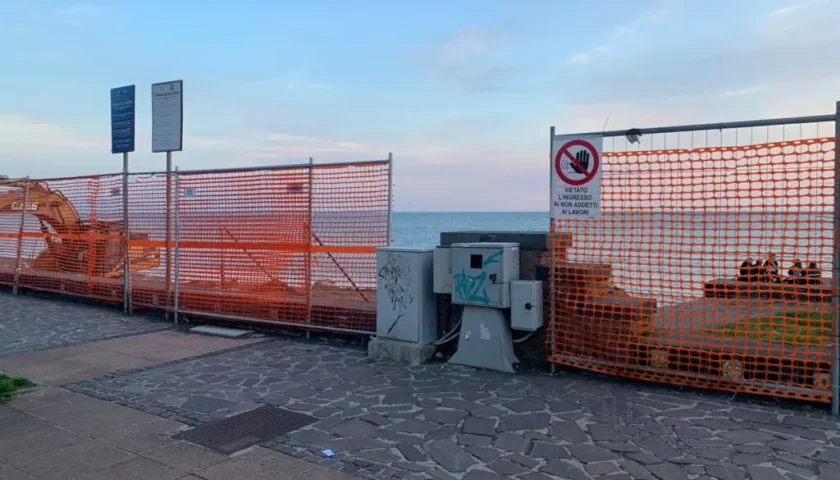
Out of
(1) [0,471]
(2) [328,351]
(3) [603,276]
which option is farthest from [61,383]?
(3) [603,276]

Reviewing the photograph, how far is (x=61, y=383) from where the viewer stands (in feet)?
24.3

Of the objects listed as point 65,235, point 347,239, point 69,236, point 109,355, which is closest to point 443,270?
point 347,239

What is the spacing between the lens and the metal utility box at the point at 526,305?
7.34m

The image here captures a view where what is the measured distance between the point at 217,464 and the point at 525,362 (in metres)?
→ 3.98

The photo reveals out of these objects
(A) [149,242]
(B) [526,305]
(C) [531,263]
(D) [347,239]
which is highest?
(D) [347,239]

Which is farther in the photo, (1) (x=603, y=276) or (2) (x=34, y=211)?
(2) (x=34, y=211)

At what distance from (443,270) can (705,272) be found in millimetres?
3000

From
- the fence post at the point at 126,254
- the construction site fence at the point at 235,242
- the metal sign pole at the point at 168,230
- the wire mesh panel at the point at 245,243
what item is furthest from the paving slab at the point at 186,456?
the fence post at the point at 126,254

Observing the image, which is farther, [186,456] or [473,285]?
[473,285]

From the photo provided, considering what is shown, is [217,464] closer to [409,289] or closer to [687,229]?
[409,289]

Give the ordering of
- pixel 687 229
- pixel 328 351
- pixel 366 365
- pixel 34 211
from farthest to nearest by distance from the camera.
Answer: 1. pixel 34 211
2. pixel 328 351
3. pixel 366 365
4. pixel 687 229

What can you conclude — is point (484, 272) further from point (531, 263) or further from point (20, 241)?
point (20, 241)

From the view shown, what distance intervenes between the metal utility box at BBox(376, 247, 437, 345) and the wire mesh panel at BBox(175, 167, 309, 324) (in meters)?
1.69

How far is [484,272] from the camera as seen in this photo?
24.9 feet
